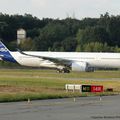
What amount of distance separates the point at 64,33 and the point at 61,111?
14840 centimetres

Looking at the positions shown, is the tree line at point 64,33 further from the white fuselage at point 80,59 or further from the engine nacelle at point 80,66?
the engine nacelle at point 80,66

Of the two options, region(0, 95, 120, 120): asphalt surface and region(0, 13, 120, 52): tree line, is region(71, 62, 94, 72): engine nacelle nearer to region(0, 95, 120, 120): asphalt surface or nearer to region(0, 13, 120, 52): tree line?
region(0, 13, 120, 52): tree line

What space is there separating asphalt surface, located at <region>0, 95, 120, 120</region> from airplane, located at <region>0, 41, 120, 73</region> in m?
53.8

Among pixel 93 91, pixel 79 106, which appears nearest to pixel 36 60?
pixel 93 91

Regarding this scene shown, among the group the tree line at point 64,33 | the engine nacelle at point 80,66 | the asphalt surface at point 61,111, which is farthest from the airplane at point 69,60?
the asphalt surface at point 61,111

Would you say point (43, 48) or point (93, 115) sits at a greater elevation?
point (43, 48)

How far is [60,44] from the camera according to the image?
6107 inches

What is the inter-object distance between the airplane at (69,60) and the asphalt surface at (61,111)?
53.8 meters

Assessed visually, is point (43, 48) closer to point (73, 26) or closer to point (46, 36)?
point (46, 36)

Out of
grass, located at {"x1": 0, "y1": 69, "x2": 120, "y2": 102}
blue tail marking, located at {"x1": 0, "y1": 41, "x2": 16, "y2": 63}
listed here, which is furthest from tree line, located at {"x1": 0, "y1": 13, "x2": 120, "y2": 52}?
grass, located at {"x1": 0, "y1": 69, "x2": 120, "y2": 102}

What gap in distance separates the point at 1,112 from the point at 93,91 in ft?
57.3

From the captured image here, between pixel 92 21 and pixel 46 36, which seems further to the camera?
pixel 92 21

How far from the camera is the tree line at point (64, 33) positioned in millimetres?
151000

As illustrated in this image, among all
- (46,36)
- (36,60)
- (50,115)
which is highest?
(46,36)
